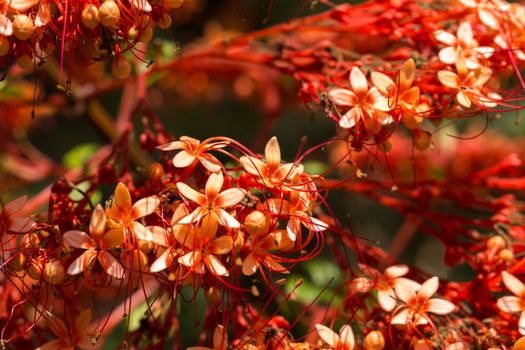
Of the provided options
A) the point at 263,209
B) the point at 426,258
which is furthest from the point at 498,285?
the point at 426,258

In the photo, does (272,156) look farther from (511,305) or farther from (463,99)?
(511,305)

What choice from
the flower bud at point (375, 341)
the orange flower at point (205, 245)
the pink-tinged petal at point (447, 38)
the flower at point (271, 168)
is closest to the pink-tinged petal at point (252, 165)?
the flower at point (271, 168)

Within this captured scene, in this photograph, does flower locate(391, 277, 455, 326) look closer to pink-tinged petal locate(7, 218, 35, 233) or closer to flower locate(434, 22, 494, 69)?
flower locate(434, 22, 494, 69)

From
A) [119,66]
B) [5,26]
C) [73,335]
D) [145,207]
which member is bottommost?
[73,335]

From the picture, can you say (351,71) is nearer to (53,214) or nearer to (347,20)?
(347,20)

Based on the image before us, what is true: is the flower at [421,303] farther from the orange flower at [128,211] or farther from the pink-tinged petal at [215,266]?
the orange flower at [128,211]

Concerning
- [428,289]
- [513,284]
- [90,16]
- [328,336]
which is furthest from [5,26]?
[513,284]

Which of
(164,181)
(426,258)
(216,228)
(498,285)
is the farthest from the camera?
(426,258)
